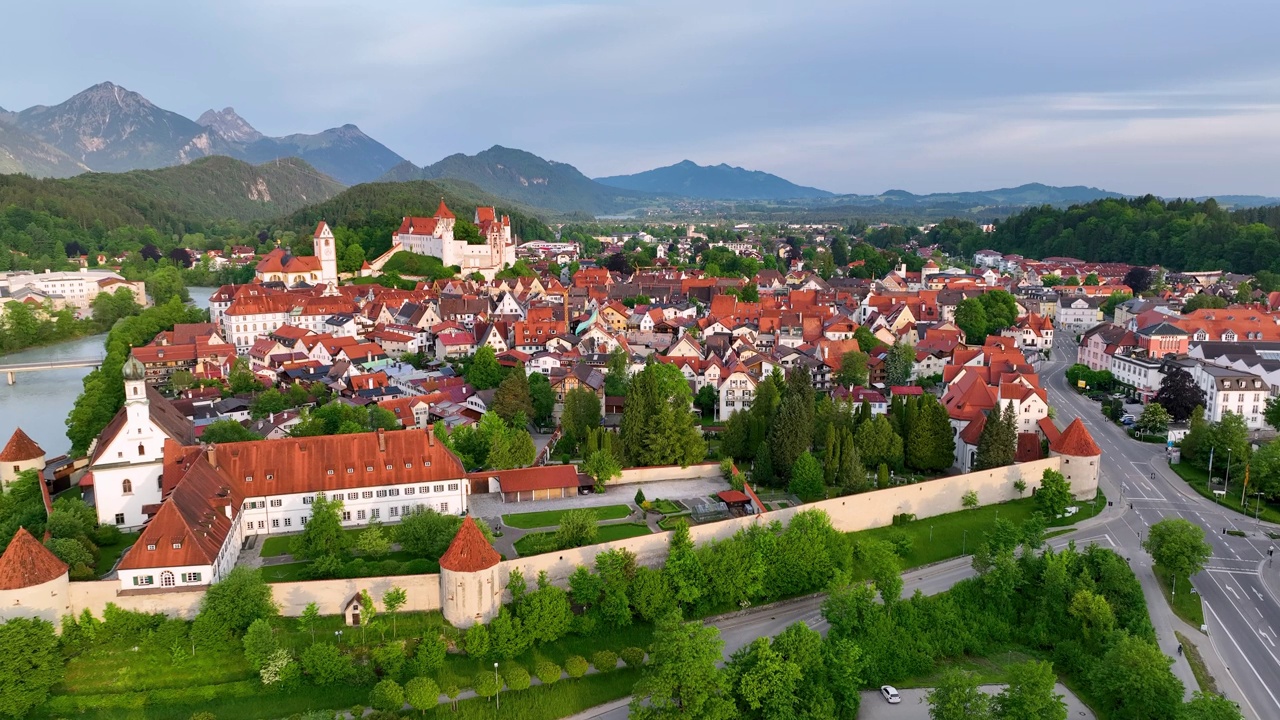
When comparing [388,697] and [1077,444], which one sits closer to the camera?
[388,697]

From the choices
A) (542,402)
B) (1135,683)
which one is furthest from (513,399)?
(1135,683)

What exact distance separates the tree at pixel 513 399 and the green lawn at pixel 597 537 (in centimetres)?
1095

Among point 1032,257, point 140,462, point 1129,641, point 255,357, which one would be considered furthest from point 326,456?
point 1032,257

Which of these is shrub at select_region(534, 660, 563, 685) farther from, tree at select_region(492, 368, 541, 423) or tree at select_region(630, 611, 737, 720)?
tree at select_region(492, 368, 541, 423)

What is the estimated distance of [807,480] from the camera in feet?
101

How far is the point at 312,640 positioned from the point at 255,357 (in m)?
34.8

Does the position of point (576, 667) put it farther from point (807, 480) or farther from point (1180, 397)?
point (1180, 397)

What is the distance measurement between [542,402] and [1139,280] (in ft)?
235

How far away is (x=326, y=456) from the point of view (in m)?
28.1

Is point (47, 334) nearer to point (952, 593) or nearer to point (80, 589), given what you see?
point (80, 589)

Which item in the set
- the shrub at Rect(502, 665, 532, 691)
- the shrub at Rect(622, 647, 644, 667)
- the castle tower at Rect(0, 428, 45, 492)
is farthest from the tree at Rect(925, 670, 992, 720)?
the castle tower at Rect(0, 428, 45, 492)

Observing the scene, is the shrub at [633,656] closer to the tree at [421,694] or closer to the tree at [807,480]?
the tree at [421,694]

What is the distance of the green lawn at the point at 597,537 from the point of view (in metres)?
25.7

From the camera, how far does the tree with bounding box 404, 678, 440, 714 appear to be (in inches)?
811
